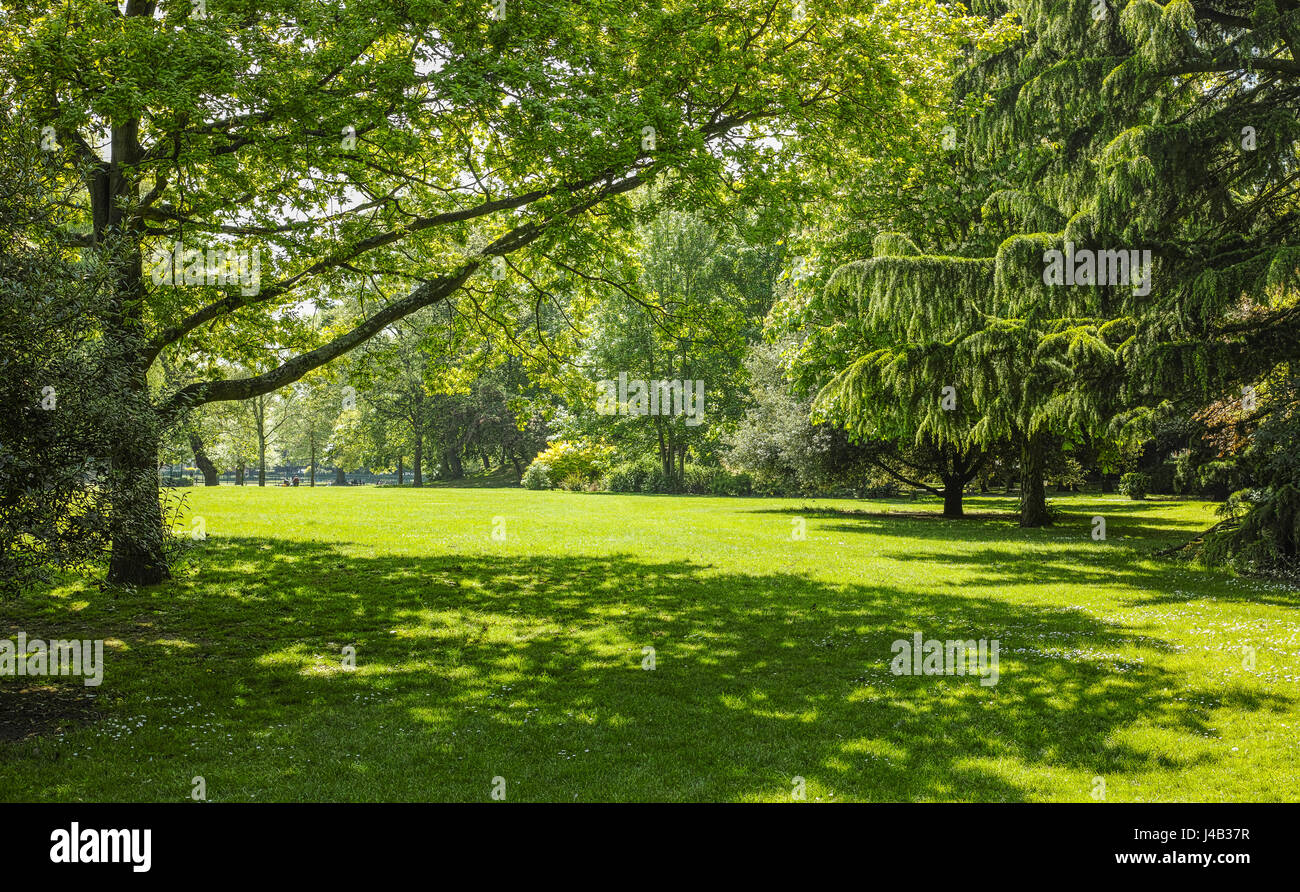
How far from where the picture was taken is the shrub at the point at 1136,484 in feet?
121

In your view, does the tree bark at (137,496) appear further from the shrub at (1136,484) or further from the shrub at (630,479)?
the shrub at (1136,484)

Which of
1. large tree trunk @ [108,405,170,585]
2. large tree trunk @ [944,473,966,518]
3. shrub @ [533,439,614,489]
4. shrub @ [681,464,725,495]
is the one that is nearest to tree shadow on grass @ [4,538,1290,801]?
large tree trunk @ [108,405,170,585]

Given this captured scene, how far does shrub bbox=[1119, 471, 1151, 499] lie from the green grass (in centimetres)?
2473

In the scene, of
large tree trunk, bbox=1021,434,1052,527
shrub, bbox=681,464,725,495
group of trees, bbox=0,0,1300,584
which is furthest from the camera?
shrub, bbox=681,464,725,495

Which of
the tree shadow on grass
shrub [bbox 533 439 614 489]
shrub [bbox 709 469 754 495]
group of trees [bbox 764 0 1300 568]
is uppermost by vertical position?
group of trees [bbox 764 0 1300 568]

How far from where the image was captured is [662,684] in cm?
774

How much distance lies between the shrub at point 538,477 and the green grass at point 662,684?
1127 inches

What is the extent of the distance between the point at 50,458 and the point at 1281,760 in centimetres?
969

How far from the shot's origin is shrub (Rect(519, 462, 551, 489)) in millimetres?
44812

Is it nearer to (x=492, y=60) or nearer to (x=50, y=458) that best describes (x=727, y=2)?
(x=492, y=60)

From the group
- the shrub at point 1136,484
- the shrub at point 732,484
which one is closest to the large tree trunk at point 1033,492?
the shrub at point 1136,484

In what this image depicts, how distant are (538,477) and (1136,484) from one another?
101 ft

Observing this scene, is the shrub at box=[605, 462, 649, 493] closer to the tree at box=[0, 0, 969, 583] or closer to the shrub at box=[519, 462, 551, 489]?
the shrub at box=[519, 462, 551, 489]
